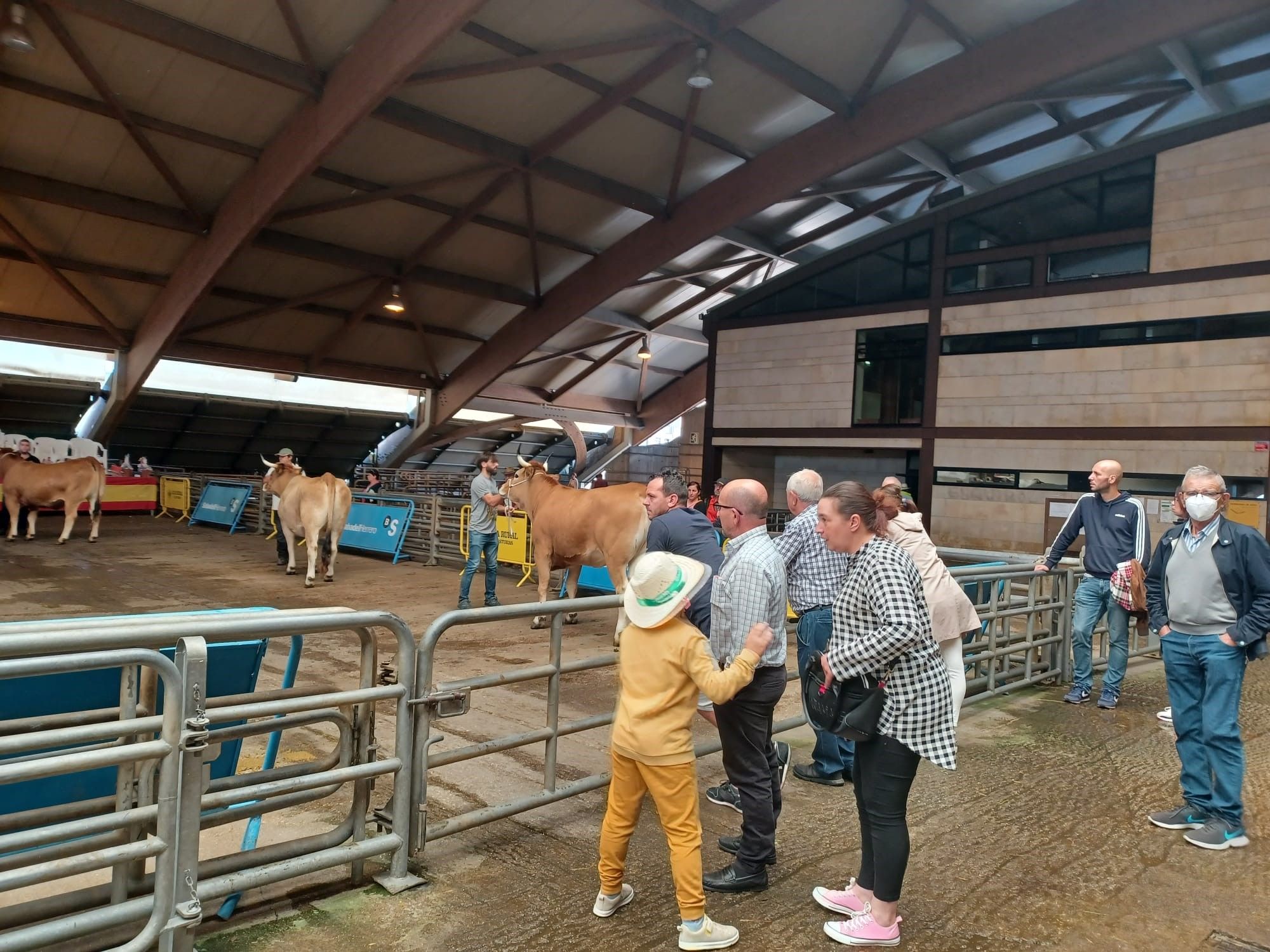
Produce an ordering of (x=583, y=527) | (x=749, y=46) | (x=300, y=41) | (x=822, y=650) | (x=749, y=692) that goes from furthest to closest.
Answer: (x=749, y=46) < (x=300, y=41) < (x=583, y=527) < (x=822, y=650) < (x=749, y=692)

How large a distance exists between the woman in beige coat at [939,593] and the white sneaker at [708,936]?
1776 mm

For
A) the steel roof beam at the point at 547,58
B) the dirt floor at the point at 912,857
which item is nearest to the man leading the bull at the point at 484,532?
the dirt floor at the point at 912,857

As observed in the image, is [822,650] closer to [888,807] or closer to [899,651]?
[888,807]

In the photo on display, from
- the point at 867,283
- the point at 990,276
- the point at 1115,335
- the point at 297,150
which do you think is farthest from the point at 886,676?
the point at 867,283

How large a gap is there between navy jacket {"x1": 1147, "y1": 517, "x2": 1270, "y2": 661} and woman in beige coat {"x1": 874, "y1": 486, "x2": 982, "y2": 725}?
1281 millimetres

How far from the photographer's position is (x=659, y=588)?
10.3ft

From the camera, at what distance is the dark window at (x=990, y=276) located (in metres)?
20.0

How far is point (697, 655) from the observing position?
3.16 meters

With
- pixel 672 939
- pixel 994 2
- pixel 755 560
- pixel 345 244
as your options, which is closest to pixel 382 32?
pixel 345 244

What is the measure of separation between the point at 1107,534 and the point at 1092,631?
2.93 feet

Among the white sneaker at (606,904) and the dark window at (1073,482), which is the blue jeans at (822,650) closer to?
the white sneaker at (606,904)

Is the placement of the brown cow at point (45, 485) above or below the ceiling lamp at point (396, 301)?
below

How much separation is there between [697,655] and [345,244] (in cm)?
2086

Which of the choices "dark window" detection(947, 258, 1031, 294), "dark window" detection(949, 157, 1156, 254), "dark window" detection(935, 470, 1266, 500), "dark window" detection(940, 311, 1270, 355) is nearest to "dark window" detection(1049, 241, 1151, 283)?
"dark window" detection(949, 157, 1156, 254)
